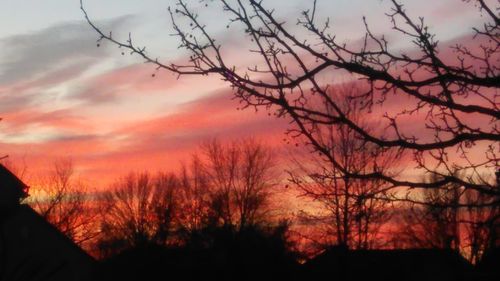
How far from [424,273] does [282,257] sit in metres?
11.5

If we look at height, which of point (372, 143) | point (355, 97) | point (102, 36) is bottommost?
point (372, 143)

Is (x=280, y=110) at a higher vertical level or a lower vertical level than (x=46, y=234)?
lower

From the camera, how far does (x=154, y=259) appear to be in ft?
135

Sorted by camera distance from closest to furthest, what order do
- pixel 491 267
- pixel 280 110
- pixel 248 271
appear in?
pixel 280 110 → pixel 491 267 → pixel 248 271

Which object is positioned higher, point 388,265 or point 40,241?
point 40,241

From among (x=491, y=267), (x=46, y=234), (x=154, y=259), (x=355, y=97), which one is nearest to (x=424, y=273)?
(x=491, y=267)

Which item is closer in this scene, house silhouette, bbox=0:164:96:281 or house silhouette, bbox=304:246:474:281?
house silhouette, bbox=304:246:474:281

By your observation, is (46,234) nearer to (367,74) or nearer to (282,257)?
(282,257)

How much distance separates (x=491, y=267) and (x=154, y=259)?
16.6m

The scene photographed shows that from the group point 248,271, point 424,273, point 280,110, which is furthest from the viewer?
point 424,273

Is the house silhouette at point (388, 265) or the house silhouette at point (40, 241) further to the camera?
the house silhouette at point (40, 241)

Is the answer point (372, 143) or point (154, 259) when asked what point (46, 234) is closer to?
point (154, 259)

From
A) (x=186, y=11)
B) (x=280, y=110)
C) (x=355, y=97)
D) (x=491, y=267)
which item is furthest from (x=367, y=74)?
(x=491, y=267)

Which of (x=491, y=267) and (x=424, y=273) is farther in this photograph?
(x=424, y=273)
